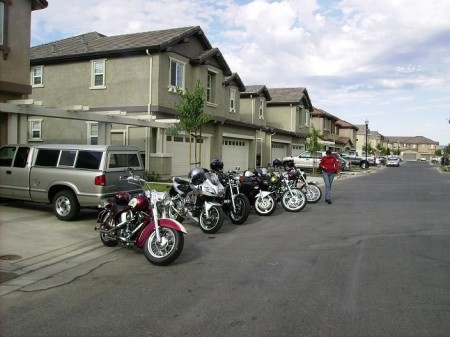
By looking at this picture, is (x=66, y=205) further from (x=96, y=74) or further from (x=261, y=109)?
(x=261, y=109)

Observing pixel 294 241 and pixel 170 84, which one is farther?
pixel 170 84

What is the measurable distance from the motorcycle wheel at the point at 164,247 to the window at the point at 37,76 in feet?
64.7

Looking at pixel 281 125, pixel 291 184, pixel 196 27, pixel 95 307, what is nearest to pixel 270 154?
pixel 281 125

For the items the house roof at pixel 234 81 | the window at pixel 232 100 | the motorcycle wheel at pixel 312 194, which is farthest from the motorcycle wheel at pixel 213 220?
the window at pixel 232 100

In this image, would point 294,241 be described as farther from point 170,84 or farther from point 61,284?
point 170,84

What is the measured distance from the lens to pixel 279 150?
128 feet

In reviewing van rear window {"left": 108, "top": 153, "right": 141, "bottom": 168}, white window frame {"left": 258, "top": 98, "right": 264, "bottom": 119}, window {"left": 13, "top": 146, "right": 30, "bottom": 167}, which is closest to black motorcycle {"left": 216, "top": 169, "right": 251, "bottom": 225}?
van rear window {"left": 108, "top": 153, "right": 141, "bottom": 168}

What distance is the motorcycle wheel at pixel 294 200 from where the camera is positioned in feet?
41.3

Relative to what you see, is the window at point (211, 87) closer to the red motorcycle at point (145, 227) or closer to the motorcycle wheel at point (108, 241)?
the motorcycle wheel at point (108, 241)

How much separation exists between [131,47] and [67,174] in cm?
1204

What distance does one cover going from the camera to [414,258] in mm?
6926

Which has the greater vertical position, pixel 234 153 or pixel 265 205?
pixel 234 153

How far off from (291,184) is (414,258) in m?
6.28

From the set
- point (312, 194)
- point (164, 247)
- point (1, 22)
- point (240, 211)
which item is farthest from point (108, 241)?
point (1, 22)
